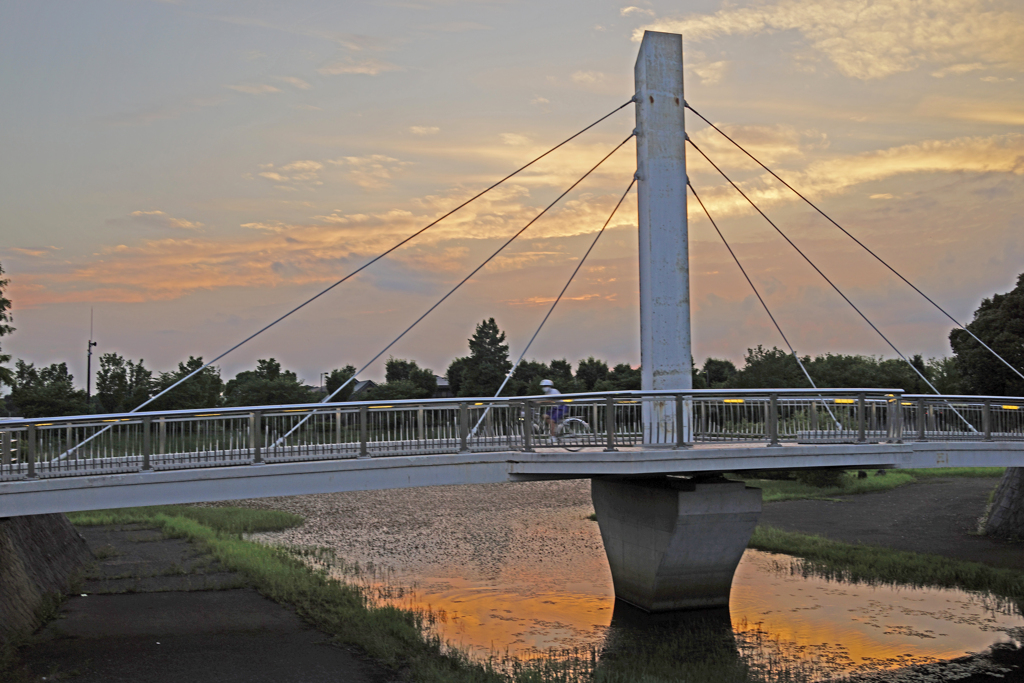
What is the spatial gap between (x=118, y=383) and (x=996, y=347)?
228 ft

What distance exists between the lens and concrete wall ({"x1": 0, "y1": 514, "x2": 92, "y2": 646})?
52.4 feet

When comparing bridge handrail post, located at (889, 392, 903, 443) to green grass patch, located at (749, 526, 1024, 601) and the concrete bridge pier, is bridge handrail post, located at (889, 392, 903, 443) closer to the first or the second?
the concrete bridge pier

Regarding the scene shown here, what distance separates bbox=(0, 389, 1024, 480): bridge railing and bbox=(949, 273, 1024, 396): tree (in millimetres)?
26688

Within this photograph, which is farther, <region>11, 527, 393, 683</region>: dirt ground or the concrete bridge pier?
the concrete bridge pier

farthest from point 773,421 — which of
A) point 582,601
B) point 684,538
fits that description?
point 582,601

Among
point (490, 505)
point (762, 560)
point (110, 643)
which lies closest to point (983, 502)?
point (762, 560)

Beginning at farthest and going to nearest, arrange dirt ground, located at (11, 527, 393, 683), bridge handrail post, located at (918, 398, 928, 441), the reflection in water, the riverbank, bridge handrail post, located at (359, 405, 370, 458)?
the riverbank, bridge handrail post, located at (918, 398, 928, 441), the reflection in water, bridge handrail post, located at (359, 405, 370, 458), dirt ground, located at (11, 527, 393, 683)

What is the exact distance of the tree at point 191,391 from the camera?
60719mm

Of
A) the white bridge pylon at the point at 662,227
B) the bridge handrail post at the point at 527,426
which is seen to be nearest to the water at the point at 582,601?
the bridge handrail post at the point at 527,426

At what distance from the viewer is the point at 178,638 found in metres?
16.2

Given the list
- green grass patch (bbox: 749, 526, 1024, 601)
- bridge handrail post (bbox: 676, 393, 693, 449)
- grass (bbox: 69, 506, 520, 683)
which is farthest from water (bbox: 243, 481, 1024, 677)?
bridge handrail post (bbox: 676, 393, 693, 449)

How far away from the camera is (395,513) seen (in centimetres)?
3775

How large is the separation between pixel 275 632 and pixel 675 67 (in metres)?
15.8

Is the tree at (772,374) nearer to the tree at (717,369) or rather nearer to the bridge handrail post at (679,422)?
the tree at (717,369)
